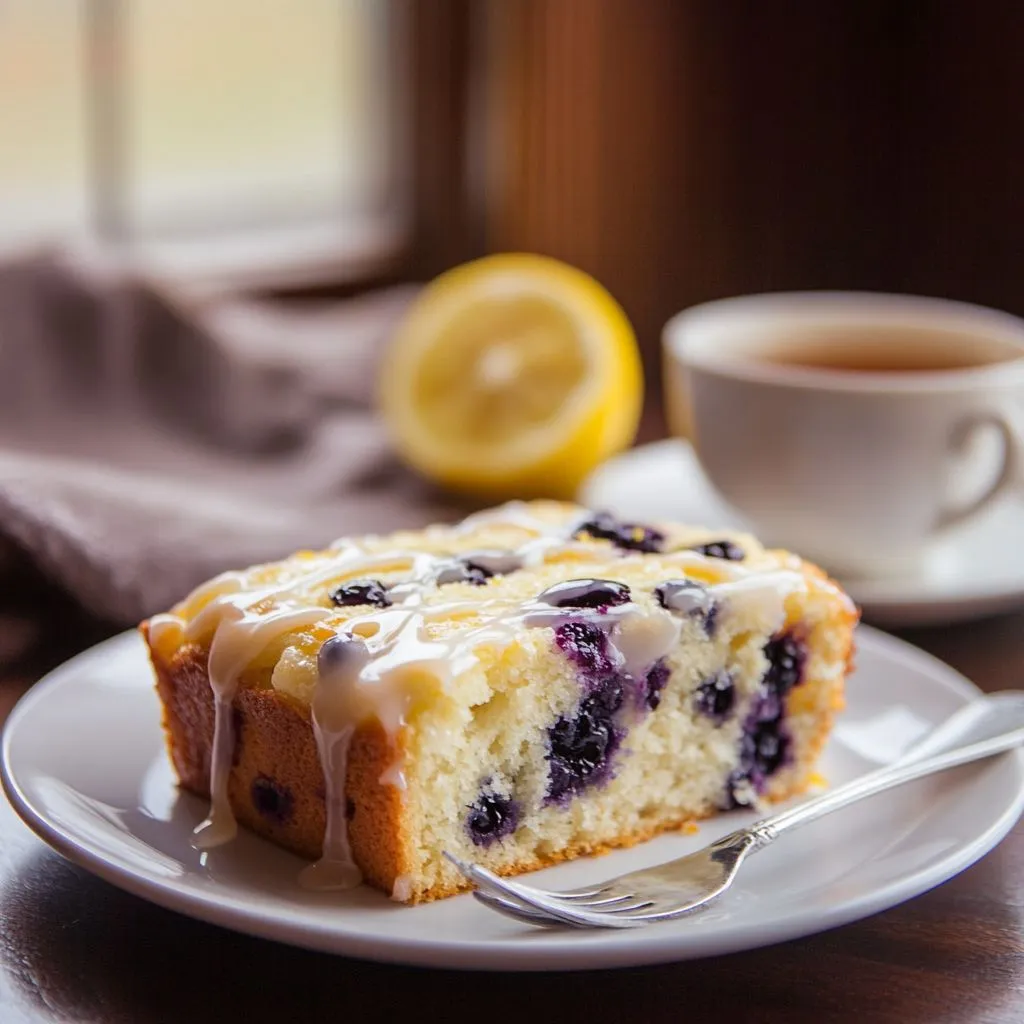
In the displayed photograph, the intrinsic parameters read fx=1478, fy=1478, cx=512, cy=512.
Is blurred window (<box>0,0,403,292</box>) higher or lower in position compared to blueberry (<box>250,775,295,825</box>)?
higher

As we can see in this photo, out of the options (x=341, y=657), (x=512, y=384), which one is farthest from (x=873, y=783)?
(x=512, y=384)

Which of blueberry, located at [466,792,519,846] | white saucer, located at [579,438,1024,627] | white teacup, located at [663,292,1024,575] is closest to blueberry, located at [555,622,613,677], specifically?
blueberry, located at [466,792,519,846]

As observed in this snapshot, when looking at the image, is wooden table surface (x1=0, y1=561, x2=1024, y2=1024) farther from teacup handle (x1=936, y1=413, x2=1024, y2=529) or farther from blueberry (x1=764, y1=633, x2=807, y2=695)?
teacup handle (x1=936, y1=413, x2=1024, y2=529)

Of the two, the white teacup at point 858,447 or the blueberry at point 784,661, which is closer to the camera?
the blueberry at point 784,661

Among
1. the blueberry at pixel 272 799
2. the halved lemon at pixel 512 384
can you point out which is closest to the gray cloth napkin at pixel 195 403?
the halved lemon at pixel 512 384

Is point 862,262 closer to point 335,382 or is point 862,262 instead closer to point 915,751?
point 335,382

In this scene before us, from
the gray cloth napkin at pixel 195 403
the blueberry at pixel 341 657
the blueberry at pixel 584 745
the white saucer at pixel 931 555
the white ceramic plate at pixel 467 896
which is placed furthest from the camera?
the gray cloth napkin at pixel 195 403

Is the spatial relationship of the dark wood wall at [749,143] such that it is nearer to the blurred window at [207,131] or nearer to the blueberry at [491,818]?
the blurred window at [207,131]
